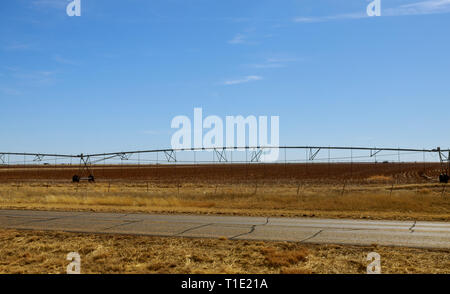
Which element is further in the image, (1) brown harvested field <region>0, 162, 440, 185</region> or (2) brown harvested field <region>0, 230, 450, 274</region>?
(1) brown harvested field <region>0, 162, 440, 185</region>

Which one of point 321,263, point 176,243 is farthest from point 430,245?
point 176,243

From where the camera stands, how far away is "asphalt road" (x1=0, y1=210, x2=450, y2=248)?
12.7 metres

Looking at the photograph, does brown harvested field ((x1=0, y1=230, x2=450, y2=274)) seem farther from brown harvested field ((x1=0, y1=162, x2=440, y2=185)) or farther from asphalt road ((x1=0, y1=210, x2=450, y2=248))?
brown harvested field ((x1=0, y1=162, x2=440, y2=185))

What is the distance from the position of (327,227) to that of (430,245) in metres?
4.27

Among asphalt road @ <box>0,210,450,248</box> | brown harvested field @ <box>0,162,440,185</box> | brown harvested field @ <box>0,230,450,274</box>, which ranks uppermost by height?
Result: brown harvested field @ <box>0,162,440,185</box>

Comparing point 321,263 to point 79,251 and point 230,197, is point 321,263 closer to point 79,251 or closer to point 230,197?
point 79,251

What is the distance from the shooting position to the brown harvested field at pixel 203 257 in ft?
30.2

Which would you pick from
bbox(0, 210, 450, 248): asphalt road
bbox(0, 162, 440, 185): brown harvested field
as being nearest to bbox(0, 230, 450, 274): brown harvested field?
bbox(0, 210, 450, 248): asphalt road

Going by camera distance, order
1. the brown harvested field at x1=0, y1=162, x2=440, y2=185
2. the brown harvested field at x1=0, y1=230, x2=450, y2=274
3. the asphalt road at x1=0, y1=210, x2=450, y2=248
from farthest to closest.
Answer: the brown harvested field at x1=0, y1=162, x2=440, y2=185, the asphalt road at x1=0, y1=210, x2=450, y2=248, the brown harvested field at x1=0, y1=230, x2=450, y2=274

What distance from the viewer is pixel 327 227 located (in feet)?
50.3

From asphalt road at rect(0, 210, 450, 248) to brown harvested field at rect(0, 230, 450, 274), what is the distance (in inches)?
45.1

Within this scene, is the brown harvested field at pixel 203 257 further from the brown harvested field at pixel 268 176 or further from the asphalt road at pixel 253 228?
the brown harvested field at pixel 268 176

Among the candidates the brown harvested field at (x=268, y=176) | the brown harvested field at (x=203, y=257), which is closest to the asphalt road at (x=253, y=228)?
the brown harvested field at (x=203, y=257)
